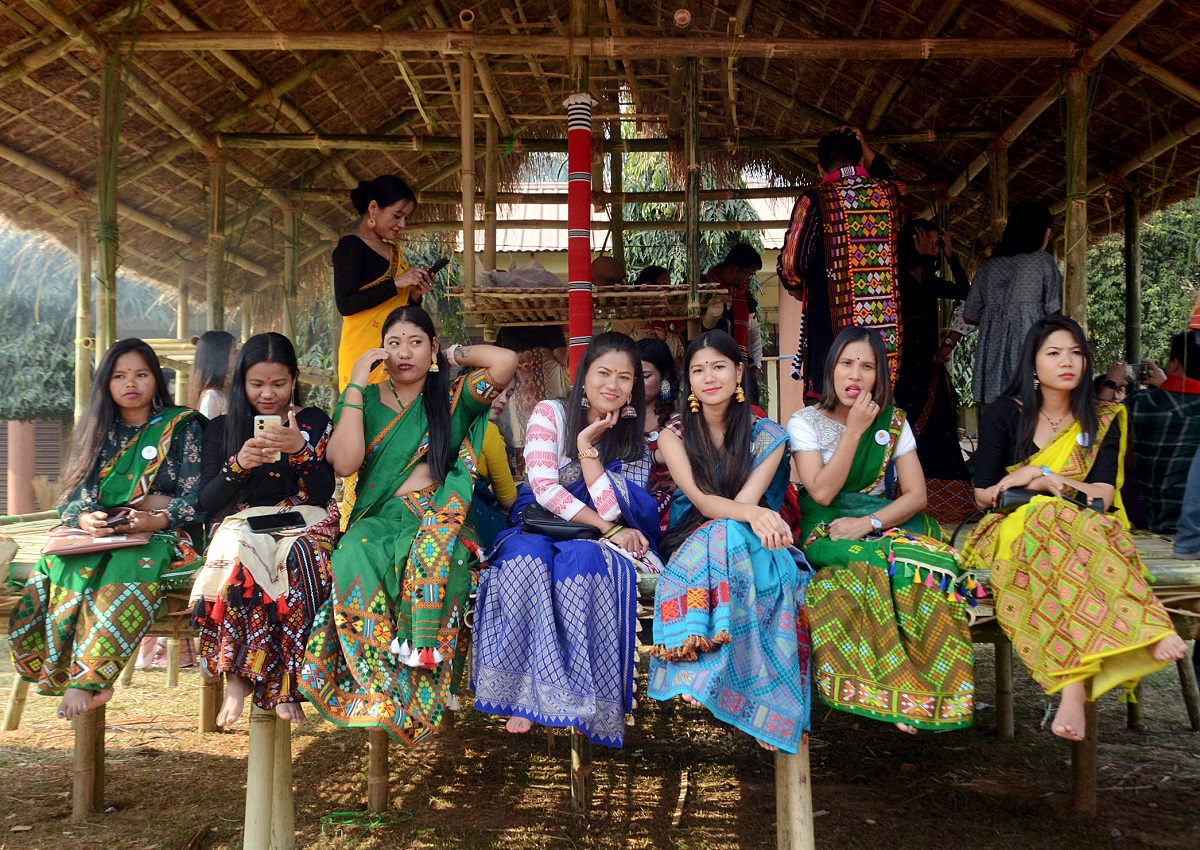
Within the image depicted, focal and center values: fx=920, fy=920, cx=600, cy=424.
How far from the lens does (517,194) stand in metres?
7.86

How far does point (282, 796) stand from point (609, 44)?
4.14m

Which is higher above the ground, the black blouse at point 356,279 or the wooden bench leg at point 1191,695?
the black blouse at point 356,279

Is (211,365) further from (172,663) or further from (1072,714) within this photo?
(1072,714)

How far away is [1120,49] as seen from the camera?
506cm

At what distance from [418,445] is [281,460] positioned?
0.54m

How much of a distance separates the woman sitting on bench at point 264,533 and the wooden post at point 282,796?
27 centimetres

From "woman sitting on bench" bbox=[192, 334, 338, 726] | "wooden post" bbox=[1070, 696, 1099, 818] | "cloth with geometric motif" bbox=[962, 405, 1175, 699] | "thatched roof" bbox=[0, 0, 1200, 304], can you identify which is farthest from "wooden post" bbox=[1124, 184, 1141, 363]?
"woman sitting on bench" bbox=[192, 334, 338, 726]

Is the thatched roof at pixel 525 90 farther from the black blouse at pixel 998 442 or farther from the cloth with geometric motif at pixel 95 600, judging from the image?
the cloth with geometric motif at pixel 95 600

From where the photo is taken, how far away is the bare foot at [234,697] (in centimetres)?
286

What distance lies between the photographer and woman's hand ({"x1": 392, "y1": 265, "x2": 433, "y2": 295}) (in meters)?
4.76

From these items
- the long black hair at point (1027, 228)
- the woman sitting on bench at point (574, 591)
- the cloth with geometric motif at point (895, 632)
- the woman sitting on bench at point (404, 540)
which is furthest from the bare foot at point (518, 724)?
the long black hair at point (1027, 228)

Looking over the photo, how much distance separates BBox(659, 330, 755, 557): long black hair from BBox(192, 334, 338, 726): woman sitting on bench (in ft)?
4.33

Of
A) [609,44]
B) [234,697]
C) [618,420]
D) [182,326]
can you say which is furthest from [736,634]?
[182,326]

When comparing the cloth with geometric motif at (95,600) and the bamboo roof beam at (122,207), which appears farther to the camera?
the bamboo roof beam at (122,207)
